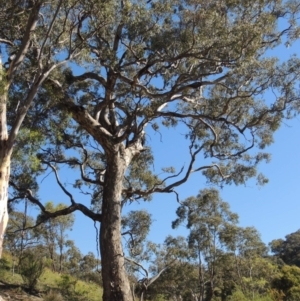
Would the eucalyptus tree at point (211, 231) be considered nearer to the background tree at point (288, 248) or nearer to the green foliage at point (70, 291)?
the green foliage at point (70, 291)

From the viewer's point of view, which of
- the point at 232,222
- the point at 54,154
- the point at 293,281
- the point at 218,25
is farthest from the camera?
the point at 232,222

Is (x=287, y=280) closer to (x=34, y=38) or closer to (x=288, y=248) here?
(x=34, y=38)

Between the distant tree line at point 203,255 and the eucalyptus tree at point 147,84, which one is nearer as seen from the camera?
the eucalyptus tree at point 147,84

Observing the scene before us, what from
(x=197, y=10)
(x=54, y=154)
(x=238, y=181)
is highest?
(x=197, y=10)

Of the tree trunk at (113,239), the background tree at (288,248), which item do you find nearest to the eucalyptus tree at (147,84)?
the tree trunk at (113,239)

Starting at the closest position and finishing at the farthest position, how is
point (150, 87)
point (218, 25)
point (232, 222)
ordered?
point (218, 25)
point (150, 87)
point (232, 222)

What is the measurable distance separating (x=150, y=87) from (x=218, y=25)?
8.55 feet

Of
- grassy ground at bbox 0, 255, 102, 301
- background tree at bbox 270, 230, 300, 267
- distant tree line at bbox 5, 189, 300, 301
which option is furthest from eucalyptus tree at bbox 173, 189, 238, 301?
background tree at bbox 270, 230, 300, 267

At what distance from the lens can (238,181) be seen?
44.3 feet

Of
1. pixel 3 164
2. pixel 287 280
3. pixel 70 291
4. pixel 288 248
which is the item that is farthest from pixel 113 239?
pixel 288 248

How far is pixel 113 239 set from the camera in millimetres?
8844

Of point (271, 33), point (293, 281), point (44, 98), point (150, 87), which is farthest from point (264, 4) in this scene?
point (293, 281)

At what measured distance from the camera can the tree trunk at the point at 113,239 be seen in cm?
838

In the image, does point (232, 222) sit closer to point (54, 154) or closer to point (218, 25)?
point (54, 154)
